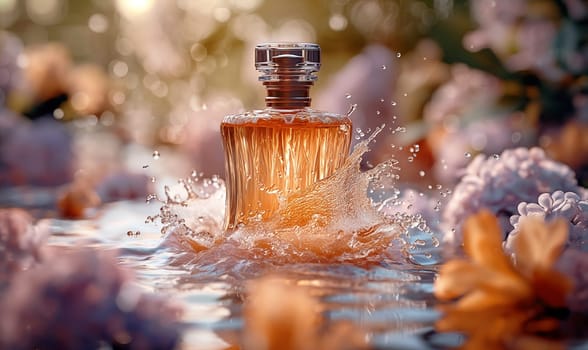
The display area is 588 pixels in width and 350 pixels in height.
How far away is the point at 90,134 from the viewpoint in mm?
1839

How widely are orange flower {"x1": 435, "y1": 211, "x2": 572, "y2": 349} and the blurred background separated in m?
0.63

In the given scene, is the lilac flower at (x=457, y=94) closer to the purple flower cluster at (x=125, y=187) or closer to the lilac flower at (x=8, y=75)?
the purple flower cluster at (x=125, y=187)

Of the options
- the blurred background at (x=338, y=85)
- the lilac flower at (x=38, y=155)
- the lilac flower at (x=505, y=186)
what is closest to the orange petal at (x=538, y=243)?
the lilac flower at (x=505, y=186)

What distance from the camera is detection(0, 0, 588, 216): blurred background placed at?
4.11 feet

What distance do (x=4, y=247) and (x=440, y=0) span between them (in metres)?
0.83

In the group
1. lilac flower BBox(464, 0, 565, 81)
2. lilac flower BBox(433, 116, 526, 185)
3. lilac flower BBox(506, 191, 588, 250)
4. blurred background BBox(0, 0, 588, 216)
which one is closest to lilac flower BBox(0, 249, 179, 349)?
lilac flower BBox(506, 191, 588, 250)

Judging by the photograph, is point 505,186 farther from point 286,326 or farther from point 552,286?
point 286,326

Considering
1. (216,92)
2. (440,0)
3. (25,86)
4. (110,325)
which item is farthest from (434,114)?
(110,325)

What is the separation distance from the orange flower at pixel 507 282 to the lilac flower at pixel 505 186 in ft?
0.96

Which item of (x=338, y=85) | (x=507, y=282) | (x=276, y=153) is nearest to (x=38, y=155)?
(x=338, y=85)

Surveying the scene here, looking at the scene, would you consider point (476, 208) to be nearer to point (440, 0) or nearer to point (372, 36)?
point (440, 0)

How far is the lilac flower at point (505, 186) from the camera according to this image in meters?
0.85

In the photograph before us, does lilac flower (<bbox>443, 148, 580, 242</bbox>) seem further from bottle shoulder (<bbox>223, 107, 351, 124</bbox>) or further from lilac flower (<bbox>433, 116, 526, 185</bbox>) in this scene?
lilac flower (<bbox>433, 116, 526, 185</bbox>)

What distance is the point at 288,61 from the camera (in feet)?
2.71
